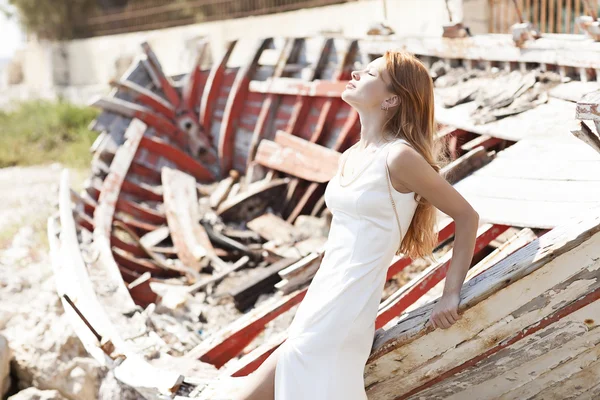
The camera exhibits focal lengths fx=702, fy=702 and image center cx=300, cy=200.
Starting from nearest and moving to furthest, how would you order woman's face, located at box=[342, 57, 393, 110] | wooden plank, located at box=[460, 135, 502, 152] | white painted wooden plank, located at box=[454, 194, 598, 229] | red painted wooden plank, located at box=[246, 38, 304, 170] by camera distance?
1. woman's face, located at box=[342, 57, 393, 110]
2. white painted wooden plank, located at box=[454, 194, 598, 229]
3. wooden plank, located at box=[460, 135, 502, 152]
4. red painted wooden plank, located at box=[246, 38, 304, 170]

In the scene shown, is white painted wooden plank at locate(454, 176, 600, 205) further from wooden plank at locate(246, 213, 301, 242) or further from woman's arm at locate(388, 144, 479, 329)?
wooden plank at locate(246, 213, 301, 242)

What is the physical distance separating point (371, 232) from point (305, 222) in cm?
364

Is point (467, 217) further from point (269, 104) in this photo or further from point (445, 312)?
point (269, 104)

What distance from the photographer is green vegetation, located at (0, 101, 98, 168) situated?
44.1ft

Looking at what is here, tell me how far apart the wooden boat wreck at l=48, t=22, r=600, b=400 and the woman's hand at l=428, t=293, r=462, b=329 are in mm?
32

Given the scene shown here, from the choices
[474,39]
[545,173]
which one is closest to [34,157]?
[474,39]

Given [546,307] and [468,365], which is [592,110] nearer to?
[546,307]

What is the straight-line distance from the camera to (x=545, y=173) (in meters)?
3.37

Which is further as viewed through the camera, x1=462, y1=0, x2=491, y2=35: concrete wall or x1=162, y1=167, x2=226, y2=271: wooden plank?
x1=462, y1=0, x2=491, y2=35: concrete wall

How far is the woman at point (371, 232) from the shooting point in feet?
7.63

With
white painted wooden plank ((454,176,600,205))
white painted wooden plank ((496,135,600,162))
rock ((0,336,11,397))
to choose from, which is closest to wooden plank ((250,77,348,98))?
white painted wooden plank ((496,135,600,162))

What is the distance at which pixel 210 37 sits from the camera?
45.8 feet

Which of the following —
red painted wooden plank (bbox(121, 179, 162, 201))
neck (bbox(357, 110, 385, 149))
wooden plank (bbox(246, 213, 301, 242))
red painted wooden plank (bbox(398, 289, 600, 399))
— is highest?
neck (bbox(357, 110, 385, 149))

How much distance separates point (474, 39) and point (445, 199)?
11.7 feet
